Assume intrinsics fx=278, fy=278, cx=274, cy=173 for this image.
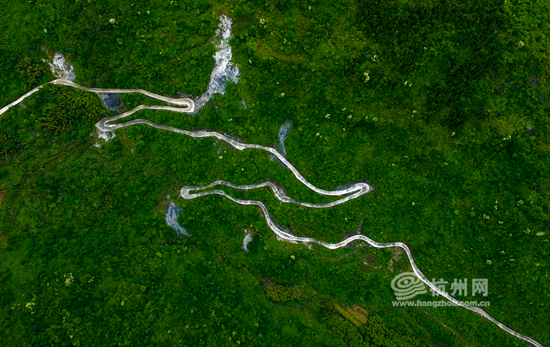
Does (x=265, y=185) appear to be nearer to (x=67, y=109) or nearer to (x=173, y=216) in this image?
(x=173, y=216)

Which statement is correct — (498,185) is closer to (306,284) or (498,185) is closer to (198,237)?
(306,284)

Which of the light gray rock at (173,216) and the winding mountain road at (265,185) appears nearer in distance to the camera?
the winding mountain road at (265,185)

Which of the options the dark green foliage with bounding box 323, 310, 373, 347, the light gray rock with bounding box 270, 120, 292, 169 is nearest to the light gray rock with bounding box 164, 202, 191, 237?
the light gray rock with bounding box 270, 120, 292, 169

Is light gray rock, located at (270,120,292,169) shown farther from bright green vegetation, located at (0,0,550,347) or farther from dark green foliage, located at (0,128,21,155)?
dark green foliage, located at (0,128,21,155)

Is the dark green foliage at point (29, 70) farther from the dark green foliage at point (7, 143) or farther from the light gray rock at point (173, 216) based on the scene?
the light gray rock at point (173, 216)

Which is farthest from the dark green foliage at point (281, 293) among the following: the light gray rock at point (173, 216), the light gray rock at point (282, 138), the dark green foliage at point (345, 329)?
the light gray rock at point (282, 138)

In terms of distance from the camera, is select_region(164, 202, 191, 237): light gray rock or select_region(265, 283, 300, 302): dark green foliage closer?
select_region(265, 283, 300, 302): dark green foliage

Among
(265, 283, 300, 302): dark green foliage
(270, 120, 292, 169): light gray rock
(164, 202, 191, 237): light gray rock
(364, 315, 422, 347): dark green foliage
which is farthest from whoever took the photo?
(164, 202, 191, 237): light gray rock

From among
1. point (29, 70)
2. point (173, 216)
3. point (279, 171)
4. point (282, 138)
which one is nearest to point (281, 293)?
point (279, 171)

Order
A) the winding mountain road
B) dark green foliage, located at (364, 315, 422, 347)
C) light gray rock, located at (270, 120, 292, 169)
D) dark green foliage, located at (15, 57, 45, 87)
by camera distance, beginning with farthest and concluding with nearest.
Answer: light gray rock, located at (270, 120, 292, 169) < the winding mountain road < dark green foliage, located at (364, 315, 422, 347) < dark green foliage, located at (15, 57, 45, 87)
